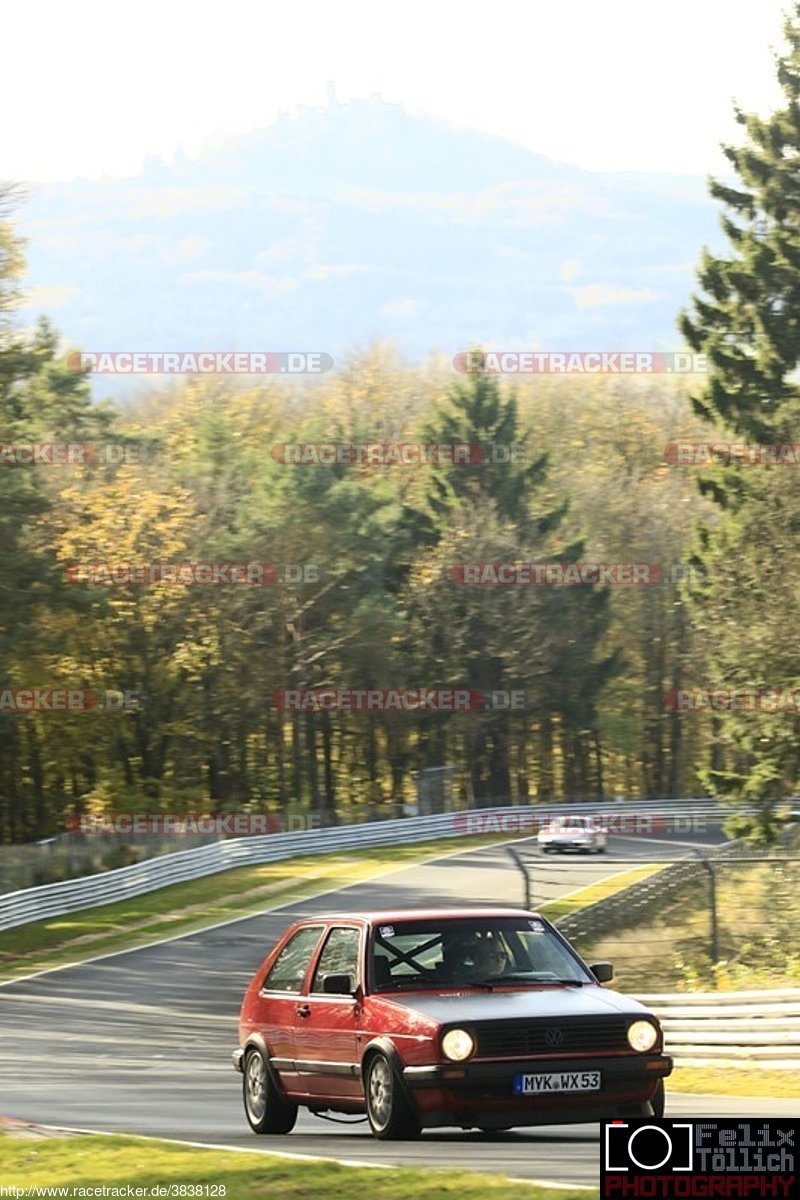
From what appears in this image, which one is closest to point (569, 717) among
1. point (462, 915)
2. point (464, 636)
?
point (464, 636)

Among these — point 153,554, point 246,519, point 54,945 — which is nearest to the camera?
point 54,945

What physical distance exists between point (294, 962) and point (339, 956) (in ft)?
2.37

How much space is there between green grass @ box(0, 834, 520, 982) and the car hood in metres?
26.1

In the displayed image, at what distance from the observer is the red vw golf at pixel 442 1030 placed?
12.4 m

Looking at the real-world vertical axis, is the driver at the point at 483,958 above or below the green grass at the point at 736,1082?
above

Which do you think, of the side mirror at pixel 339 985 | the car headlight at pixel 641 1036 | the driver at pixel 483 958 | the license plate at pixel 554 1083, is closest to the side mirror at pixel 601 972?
the driver at pixel 483 958

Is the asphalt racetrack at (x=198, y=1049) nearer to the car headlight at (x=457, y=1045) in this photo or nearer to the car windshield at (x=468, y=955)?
the car headlight at (x=457, y=1045)

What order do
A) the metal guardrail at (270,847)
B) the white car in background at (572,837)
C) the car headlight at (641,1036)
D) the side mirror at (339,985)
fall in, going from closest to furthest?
the car headlight at (641,1036) < the side mirror at (339,985) < the metal guardrail at (270,847) < the white car in background at (572,837)

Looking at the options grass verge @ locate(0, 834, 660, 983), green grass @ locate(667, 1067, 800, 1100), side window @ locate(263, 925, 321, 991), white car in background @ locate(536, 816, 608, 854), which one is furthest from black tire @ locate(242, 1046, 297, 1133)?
white car in background @ locate(536, 816, 608, 854)

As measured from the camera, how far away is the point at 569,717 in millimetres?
85125

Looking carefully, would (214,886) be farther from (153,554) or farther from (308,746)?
(308,746)

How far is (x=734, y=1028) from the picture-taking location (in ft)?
69.6

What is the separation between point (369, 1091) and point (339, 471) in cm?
6868

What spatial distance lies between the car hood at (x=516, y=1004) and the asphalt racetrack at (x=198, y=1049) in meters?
0.80
